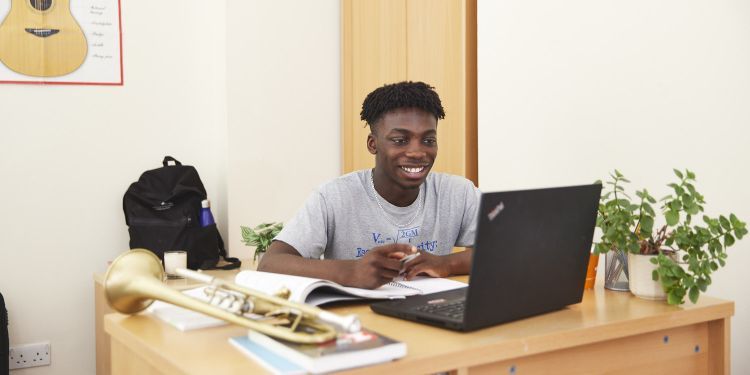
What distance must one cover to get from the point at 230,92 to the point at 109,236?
2.64 feet

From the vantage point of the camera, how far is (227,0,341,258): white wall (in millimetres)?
3098

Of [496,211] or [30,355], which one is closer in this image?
[496,211]

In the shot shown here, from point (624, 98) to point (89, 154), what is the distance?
2.17 metres

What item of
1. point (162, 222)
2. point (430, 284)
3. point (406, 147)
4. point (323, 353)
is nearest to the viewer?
point (323, 353)

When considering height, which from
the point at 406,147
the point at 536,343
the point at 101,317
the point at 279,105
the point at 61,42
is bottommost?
the point at 101,317

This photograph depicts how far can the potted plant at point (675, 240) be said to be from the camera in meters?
1.28

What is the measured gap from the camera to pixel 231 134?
3.08 m

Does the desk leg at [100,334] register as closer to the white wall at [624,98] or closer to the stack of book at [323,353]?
the white wall at [624,98]

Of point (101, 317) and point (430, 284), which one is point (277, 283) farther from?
point (101, 317)

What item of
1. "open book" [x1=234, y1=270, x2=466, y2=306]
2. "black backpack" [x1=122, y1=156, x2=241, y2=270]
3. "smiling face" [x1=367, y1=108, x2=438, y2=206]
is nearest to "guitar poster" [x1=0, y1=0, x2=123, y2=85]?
"black backpack" [x1=122, y1=156, x2=241, y2=270]

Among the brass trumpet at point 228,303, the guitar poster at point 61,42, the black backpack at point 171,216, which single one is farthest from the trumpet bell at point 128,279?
the guitar poster at point 61,42

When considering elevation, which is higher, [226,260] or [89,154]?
[89,154]

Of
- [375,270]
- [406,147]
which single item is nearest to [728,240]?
[375,270]

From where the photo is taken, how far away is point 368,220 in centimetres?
183
